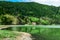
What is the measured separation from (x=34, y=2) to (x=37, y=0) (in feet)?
0.57

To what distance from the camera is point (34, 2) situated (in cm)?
856

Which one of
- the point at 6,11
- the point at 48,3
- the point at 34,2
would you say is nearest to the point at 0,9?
the point at 6,11

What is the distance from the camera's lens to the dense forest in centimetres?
830

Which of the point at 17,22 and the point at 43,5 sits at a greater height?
the point at 43,5

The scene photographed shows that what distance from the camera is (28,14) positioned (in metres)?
8.55

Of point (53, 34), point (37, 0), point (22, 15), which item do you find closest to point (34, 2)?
point (37, 0)

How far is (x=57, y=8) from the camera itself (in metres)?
8.75

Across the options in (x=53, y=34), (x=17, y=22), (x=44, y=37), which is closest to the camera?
(x=44, y=37)

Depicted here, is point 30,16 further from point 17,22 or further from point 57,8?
point 57,8

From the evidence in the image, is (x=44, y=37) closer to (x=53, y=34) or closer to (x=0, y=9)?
(x=53, y=34)

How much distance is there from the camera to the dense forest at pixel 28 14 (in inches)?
327

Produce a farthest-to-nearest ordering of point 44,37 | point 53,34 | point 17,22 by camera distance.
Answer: point 17,22
point 53,34
point 44,37

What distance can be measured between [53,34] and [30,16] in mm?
2155

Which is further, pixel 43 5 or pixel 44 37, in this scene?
pixel 43 5
